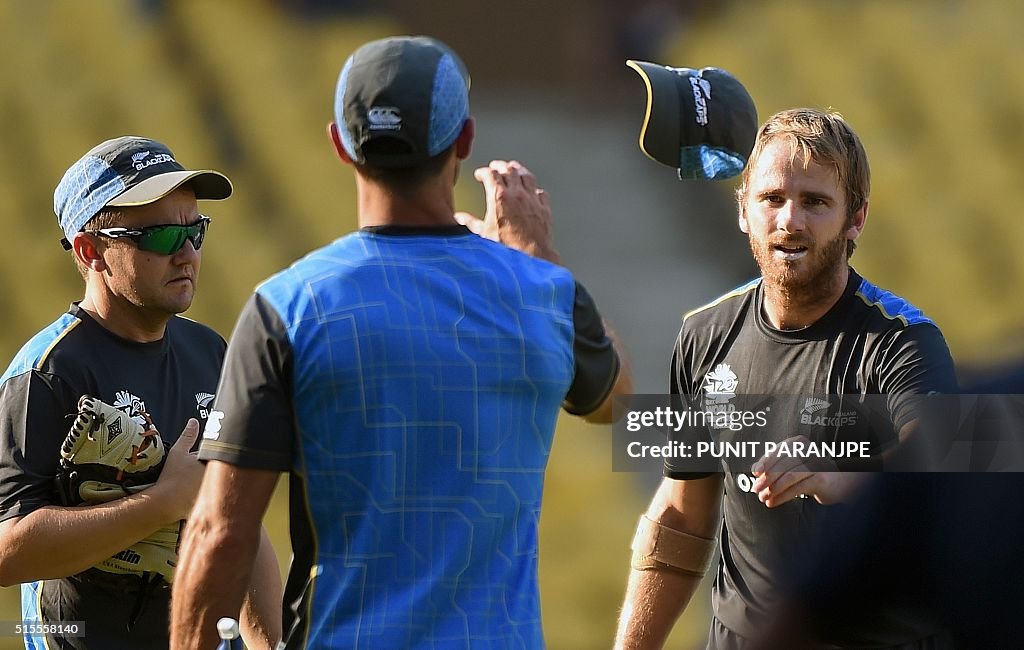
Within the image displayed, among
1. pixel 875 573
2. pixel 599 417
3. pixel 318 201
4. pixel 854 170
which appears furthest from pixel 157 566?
pixel 318 201

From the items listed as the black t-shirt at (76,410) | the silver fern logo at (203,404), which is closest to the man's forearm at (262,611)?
the black t-shirt at (76,410)

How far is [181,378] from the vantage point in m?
3.00

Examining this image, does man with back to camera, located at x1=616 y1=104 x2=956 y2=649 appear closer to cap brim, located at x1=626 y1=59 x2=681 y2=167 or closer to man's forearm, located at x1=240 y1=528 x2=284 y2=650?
cap brim, located at x1=626 y1=59 x2=681 y2=167

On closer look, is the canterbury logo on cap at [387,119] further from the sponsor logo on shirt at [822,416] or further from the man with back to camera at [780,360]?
the sponsor logo on shirt at [822,416]

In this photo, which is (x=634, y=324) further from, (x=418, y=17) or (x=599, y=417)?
(x=599, y=417)

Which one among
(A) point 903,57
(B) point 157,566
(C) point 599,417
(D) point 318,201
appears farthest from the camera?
(A) point 903,57

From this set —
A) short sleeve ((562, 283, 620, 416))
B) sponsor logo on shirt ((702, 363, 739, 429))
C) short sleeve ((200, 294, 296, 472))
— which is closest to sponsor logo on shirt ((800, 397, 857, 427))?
sponsor logo on shirt ((702, 363, 739, 429))

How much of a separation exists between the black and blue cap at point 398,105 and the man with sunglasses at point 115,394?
105 cm

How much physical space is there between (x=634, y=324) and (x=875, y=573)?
18.0 feet

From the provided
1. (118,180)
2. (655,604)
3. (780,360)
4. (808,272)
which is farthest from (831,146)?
(118,180)

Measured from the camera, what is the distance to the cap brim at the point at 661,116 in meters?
2.74

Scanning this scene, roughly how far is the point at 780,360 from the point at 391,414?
1.10 metres

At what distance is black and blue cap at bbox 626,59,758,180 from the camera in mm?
2734
